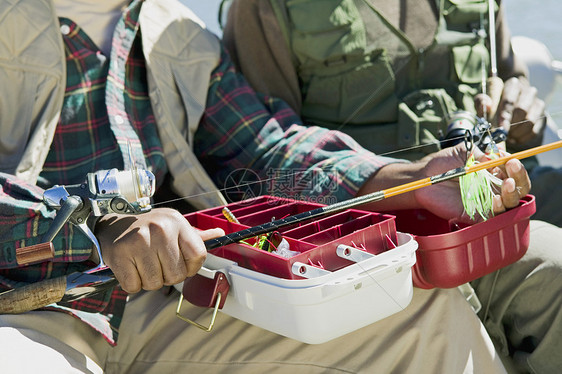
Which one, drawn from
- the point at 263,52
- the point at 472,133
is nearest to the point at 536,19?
the point at 263,52

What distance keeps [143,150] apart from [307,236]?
555 mm

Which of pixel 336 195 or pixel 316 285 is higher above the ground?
pixel 316 285

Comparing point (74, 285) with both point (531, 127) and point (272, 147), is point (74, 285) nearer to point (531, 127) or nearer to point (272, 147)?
point (272, 147)

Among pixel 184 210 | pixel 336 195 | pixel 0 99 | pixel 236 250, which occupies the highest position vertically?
pixel 0 99

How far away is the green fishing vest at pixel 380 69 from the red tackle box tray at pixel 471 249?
0.58 meters

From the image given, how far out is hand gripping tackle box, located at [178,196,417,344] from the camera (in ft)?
3.25

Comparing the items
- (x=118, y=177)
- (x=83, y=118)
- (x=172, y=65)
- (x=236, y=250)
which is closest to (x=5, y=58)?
(x=83, y=118)

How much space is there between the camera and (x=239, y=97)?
67.2 inches

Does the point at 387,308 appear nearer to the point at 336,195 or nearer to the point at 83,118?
the point at 336,195

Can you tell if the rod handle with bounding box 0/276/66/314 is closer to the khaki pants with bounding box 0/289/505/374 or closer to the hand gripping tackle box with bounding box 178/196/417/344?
the khaki pants with bounding box 0/289/505/374

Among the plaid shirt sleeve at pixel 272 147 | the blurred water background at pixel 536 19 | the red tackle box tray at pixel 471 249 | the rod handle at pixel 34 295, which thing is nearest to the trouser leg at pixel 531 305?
the red tackle box tray at pixel 471 249

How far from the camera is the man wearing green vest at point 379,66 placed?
6.01ft

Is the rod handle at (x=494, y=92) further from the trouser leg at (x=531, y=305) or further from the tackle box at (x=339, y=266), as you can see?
the tackle box at (x=339, y=266)

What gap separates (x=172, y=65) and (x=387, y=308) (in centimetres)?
84
